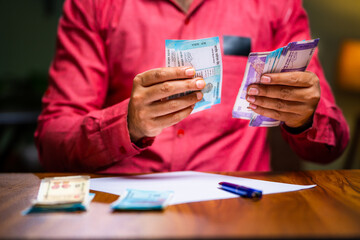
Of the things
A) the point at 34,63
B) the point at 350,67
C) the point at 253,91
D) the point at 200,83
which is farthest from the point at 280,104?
the point at 34,63

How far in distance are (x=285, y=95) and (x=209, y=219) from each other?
0.51m

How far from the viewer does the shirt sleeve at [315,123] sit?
1.16m

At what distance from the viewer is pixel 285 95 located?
1.00 metres

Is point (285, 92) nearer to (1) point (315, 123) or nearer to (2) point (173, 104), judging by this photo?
(1) point (315, 123)

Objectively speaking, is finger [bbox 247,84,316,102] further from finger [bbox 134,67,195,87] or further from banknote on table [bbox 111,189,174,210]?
banknote on table [bbox 111,189,174,210]

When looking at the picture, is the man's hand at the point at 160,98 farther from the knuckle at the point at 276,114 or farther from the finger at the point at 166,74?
the knuckle at the point at 276,114

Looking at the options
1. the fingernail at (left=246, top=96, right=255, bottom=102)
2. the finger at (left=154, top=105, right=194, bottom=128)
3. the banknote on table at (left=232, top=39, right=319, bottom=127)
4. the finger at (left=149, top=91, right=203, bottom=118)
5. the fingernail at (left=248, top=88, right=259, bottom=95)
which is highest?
the banknote on table at (left=232, top=39, right=319, bottom=127)

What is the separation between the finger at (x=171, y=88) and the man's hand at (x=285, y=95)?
0.18 m

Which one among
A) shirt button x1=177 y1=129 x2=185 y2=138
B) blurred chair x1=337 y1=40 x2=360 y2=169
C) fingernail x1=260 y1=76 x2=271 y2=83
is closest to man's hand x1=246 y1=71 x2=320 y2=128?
A: fingernail x1=260 y1=76 x2=271 y2=83

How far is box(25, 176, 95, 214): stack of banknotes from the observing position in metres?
0.71

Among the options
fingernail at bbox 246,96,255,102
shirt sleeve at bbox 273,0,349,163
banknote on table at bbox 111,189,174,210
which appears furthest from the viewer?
shirt sleeve at bbox 273,0,349,163

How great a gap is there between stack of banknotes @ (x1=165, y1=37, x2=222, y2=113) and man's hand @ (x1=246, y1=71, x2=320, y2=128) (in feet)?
0.39

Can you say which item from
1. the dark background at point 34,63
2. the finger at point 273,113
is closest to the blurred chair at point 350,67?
the dark background at point 34,63

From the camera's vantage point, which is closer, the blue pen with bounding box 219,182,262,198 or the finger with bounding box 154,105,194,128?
the blue pen with bounding box 219,182,262,198
